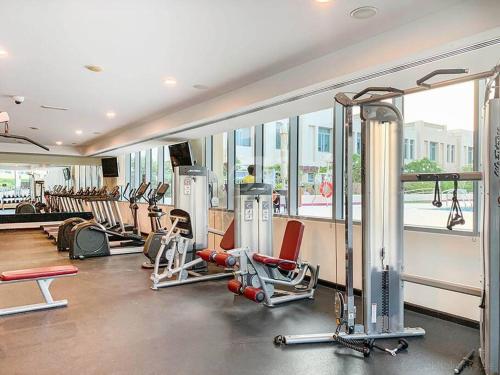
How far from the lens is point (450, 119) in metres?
4.05

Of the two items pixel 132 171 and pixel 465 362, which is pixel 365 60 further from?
pixel 132 171

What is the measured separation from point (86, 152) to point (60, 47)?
8798 millimetres

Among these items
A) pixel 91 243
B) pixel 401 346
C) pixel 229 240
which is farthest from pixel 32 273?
pixel 401 346

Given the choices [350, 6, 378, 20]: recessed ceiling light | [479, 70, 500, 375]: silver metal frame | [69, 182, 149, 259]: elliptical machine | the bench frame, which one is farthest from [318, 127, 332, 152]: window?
[69, 182, 149, 259]: elliptical machine

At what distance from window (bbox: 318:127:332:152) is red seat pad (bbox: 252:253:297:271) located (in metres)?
1.96

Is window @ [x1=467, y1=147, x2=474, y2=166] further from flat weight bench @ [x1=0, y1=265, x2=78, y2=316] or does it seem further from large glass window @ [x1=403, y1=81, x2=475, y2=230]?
flat weight bench @ [x1=0, y1=265, x2=78, y2=316]

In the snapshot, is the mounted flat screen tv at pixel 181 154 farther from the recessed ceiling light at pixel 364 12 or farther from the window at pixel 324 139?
the recessed ceiling light at pixel 364 12

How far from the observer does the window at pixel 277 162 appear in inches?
247

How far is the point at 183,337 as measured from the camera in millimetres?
3385

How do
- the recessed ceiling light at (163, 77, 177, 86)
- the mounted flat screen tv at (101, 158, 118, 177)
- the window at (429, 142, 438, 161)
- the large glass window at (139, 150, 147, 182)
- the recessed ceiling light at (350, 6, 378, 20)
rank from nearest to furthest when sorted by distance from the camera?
the recessed ceiling light at (350, 6, 378, 20), the window at (429, 142, 438, 161), the recessed ceiling light at (163, 77, 177, 86), the large glass window at (139, 150, 147, 182), the mounted flat screen tv at (101, 158, 118, 177)

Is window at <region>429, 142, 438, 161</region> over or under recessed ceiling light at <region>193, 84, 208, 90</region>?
under

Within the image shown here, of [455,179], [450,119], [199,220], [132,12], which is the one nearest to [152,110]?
[199,220]

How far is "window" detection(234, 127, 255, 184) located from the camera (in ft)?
23.6

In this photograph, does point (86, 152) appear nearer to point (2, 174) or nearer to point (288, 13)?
point (2, 174)
